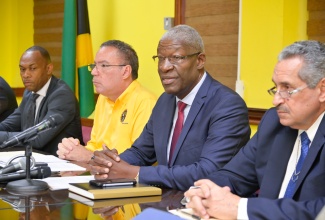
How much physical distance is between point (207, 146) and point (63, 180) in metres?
0.72

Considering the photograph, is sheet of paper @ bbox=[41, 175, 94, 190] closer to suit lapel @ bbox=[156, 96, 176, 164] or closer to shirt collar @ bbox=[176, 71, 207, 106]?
suit lapel @ bbox=[156, 96, 176, 164]

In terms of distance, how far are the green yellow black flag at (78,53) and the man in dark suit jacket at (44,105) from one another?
0.94 metres

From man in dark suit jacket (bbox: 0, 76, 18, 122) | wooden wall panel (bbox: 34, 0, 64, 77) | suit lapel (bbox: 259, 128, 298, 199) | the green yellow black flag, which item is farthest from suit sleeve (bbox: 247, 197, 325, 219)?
wooden wall panel (bbox: 34, 0, 64, 77)

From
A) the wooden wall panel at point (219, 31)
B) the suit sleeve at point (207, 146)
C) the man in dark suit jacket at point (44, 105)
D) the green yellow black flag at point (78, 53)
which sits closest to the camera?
the suit sleeve at point (207, 146)

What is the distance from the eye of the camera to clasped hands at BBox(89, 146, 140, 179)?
→ 120 inches

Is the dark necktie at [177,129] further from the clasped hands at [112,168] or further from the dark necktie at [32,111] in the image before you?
the dark necktie at [32,111]

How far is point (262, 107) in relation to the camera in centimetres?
462

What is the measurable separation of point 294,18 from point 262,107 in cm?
67

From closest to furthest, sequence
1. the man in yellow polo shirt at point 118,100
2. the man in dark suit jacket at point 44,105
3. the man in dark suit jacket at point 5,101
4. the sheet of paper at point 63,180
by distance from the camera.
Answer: the sheet of paper at point 63,180, the man in yellow polo shirt at point 118,100, the man in dark suit jacket at point 44,105, the man in dark suit jacket at point 5,101

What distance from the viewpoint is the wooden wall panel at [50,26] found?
775 centimetres

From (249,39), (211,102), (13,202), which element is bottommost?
(13,202)

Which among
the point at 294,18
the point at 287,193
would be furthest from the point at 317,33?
the point at 287,193

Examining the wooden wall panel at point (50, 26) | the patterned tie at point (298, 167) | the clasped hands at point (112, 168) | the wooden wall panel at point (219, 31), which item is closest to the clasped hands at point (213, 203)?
the patterned tie at point (298, 167)

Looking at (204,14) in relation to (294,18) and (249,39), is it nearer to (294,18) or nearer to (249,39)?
Answer: (249,39)
